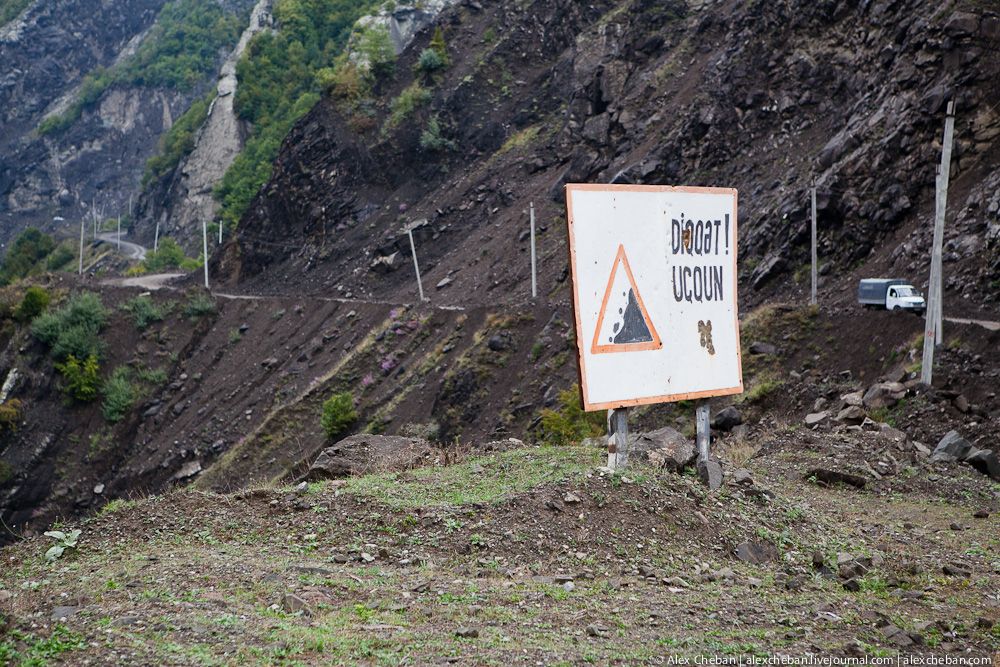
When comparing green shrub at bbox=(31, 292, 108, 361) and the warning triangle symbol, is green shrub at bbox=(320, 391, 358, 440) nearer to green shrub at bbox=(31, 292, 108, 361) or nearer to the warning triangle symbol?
green shrub at bbox=(31, 292, 108, 361)

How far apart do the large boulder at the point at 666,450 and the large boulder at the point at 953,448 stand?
4.18 m

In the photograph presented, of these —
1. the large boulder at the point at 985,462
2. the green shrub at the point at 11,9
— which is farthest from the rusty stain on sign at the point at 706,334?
the green shrub at the point at 11,9

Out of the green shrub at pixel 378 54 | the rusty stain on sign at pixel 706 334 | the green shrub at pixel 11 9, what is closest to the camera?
the rusty stain on sign at pixel 706 334

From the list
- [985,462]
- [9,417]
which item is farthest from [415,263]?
[985,462]

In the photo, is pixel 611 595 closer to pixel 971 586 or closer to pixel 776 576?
pixel 776 576

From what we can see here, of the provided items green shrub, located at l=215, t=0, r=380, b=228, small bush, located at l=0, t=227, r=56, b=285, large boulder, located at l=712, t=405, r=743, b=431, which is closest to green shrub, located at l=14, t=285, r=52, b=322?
green shrub, located at l=215, t=0, r=380, b=228

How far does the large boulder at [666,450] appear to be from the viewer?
34.0 feet

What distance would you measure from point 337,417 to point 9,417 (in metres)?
21.9

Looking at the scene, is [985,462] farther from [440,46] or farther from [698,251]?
[440,46]

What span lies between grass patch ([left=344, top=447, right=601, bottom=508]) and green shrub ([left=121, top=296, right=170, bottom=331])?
1644 inches

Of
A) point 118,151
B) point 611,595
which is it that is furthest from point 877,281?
point 118,151

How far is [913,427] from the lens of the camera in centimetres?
1691

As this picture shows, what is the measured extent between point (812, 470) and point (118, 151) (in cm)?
11453

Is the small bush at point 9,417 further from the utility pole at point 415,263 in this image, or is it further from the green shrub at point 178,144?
the green shrub at point 178,144
